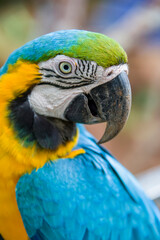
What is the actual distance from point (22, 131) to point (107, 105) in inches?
11.6

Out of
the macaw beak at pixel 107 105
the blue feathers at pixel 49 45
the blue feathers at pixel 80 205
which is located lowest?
the blue feathers at pixel 80 205

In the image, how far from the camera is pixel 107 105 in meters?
0.97

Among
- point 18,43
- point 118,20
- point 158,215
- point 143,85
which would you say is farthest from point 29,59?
point 143,85

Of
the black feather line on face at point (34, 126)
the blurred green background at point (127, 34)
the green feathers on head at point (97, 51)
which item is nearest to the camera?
the green feathers on head at point (97, 51)

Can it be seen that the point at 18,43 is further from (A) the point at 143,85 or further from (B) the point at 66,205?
(B) the point at 66,205

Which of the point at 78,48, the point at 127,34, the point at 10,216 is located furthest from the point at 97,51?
the point at 127,34

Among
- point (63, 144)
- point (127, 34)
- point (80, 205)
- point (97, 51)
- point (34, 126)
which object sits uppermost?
point (127, 34)

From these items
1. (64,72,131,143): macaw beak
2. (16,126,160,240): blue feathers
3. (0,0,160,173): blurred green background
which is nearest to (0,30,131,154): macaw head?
(64,72,131,143): macaw beak

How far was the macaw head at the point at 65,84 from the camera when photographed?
3.06 feet

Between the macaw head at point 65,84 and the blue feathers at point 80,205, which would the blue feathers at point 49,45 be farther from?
the blue feathers at point 80,205

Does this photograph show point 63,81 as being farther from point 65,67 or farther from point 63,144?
Answer: point 63,144

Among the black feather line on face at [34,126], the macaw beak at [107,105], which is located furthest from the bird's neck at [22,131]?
the macaw beak at [107,105]

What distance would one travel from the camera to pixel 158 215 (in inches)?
51.4

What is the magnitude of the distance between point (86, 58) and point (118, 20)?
214 centimetres
